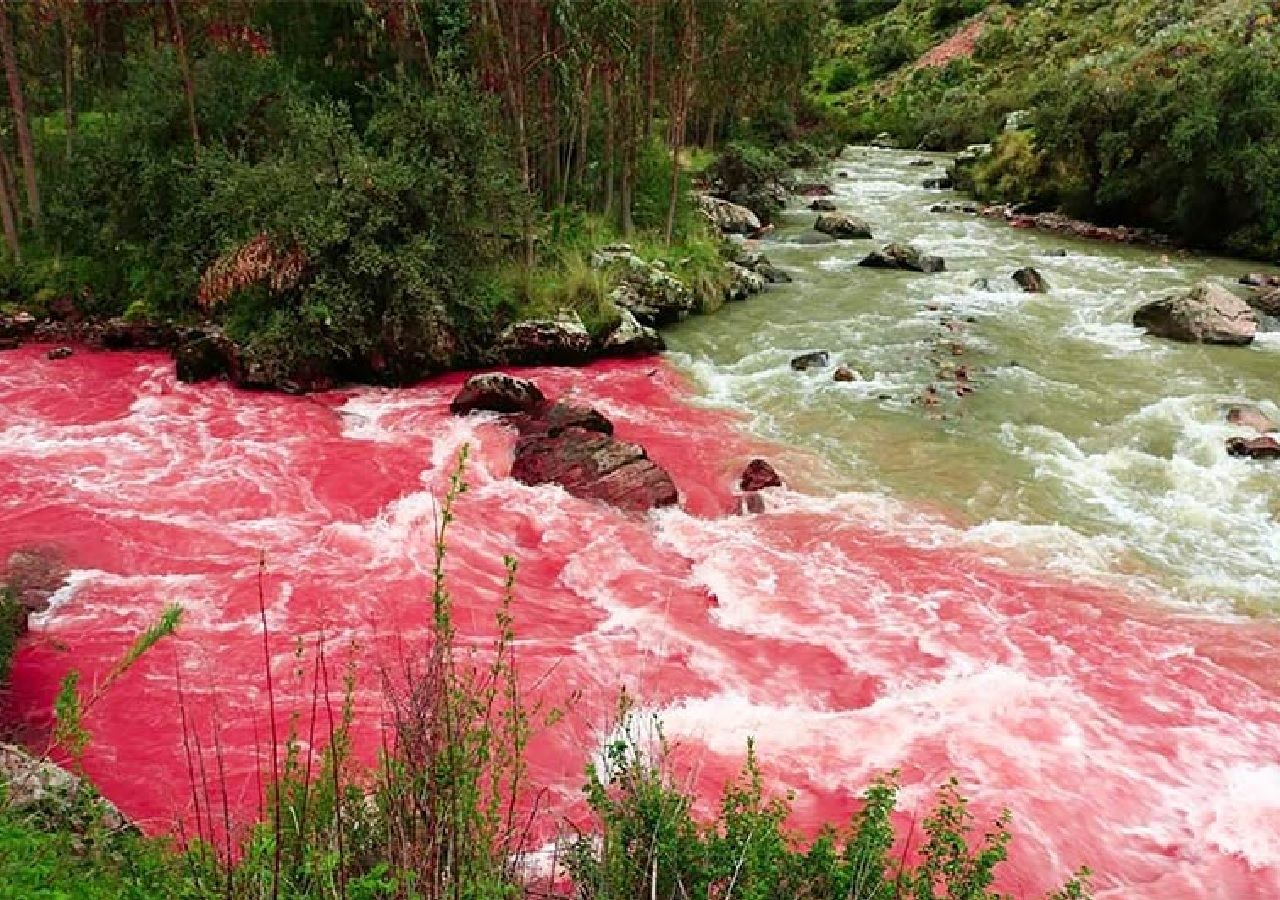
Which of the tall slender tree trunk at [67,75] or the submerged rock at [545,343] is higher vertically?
the tall slender tree trunk at [67,75]

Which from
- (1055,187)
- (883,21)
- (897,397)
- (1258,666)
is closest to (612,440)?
(897,397)

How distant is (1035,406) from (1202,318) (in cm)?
678

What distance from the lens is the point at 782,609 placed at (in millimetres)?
10641

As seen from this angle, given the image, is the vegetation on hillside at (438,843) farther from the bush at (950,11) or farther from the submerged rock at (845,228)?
the bush at (950,11)

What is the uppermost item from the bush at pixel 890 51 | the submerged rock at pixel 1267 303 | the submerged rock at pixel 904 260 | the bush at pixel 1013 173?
the bush at pixel 890 51

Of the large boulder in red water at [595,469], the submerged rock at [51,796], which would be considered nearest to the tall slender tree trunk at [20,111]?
the large boulder in red water at [595,469]

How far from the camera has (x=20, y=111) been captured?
21438 millimetres

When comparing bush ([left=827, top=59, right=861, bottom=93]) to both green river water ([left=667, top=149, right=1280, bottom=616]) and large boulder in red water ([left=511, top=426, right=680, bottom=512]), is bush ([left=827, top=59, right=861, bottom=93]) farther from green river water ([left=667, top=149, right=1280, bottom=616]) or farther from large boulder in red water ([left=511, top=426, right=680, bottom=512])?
large boulder in red water ([left=511, top=426, right=680, bottom=512])

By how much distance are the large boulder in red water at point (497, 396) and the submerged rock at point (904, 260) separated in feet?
50.4

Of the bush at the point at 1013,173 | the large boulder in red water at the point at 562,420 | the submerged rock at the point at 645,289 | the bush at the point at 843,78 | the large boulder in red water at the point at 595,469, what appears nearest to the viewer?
the large boulder in red water at the point at 595,469

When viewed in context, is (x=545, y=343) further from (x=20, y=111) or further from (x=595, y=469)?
(x=20, y=111)

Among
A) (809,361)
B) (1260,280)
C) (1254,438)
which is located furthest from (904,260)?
(1254,438)

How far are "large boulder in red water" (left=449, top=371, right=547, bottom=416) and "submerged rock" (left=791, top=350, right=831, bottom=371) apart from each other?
19.0 ft

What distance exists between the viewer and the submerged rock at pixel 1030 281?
82.4ft
